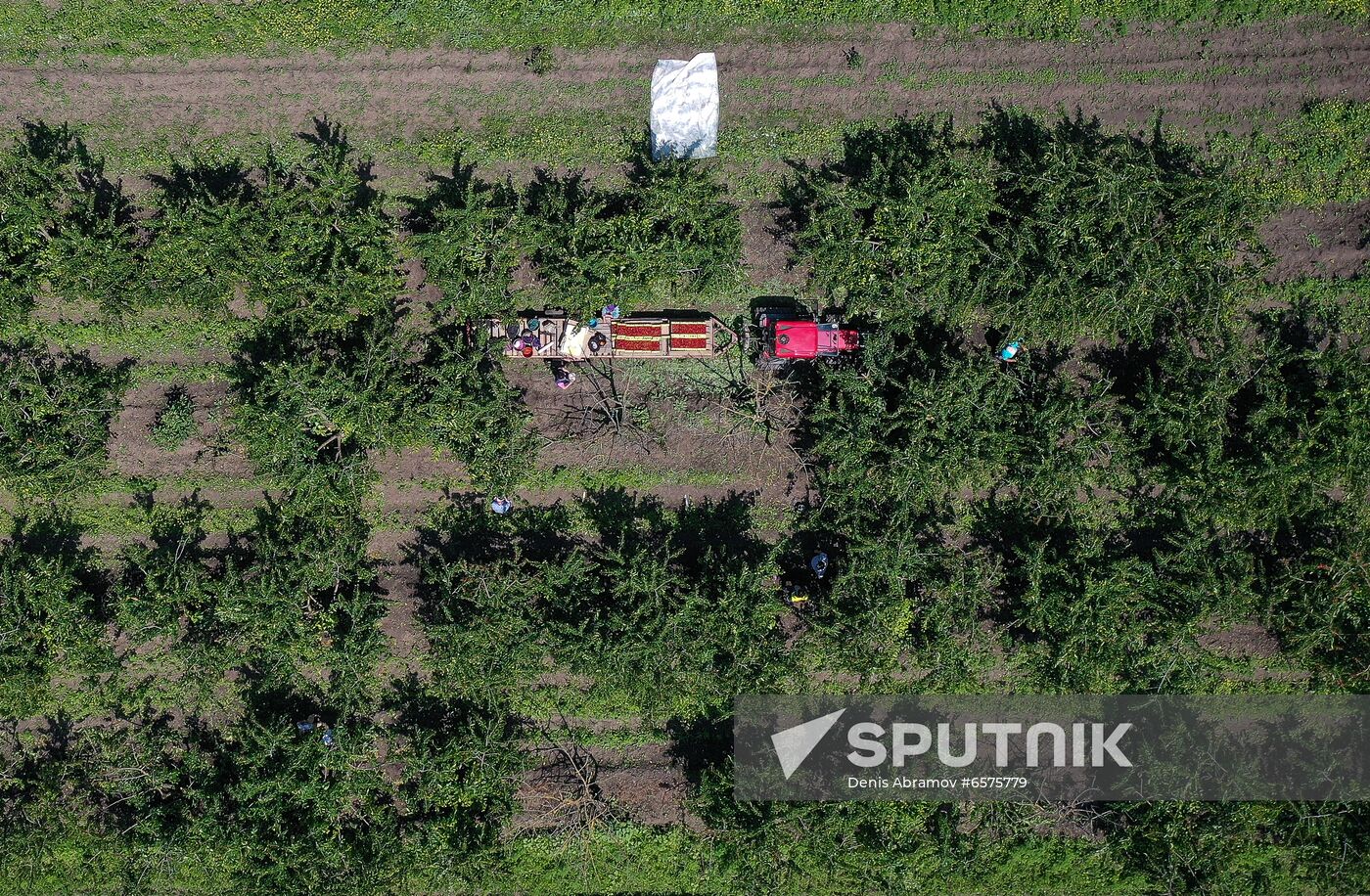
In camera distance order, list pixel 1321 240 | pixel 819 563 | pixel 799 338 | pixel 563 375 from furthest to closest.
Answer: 1. pixel 1321 240
2. pixel 563 375
3. pixel 819 563
4. pixel 799 338

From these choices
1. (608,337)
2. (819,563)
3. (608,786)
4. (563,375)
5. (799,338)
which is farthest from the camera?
(608,786)

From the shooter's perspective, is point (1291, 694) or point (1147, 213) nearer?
point (1147, 213)

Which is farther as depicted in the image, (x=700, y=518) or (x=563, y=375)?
(x=700, y=518)

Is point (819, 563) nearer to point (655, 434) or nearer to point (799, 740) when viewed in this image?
point (799, 740)

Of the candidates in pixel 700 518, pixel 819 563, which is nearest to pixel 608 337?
pixel 700 518

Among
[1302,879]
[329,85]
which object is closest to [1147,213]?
[1302,879]

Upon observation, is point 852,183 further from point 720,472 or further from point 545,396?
point 545,396

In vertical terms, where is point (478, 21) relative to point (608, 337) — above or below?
above
